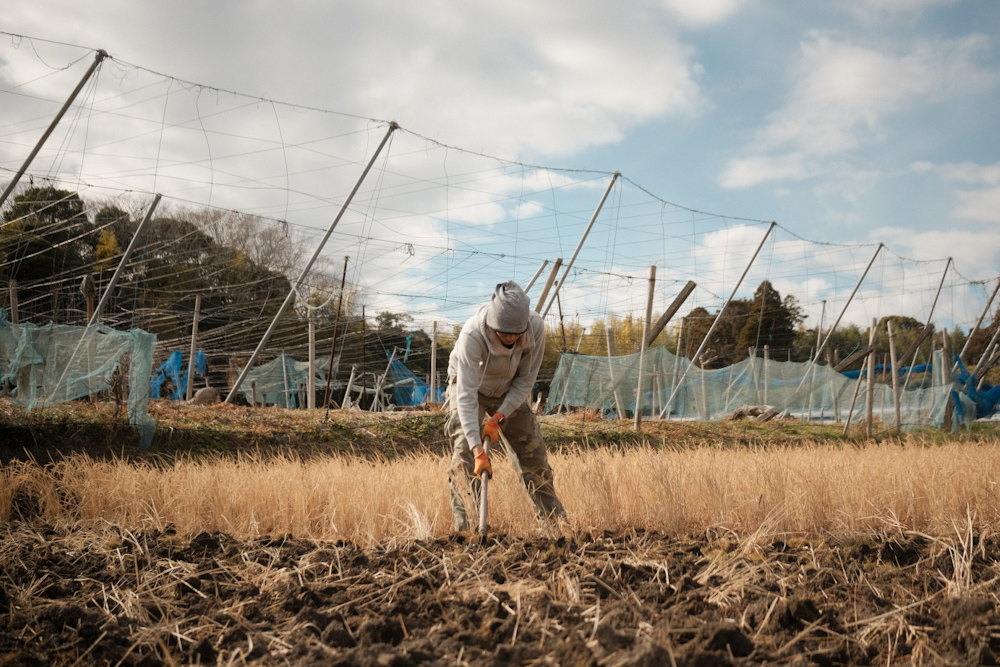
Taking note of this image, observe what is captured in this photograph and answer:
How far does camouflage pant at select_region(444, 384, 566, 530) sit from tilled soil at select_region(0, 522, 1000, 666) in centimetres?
64

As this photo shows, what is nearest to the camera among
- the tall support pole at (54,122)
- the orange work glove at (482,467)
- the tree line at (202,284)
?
the orange work glove at (482,467)

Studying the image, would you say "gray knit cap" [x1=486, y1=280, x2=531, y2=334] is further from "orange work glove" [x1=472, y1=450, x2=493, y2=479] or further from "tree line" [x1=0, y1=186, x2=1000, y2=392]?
"tree line" [x1=0, y1=186, x2=1000, y2=392]

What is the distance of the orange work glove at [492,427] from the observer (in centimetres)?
425

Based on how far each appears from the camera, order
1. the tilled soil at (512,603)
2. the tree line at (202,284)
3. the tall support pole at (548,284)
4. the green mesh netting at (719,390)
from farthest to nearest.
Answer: the tree line at (202,284)
the green mesh netting at (719,390)
the tall support pole at (548,284)
the tilled soil at (512,603)

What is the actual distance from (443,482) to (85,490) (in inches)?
109

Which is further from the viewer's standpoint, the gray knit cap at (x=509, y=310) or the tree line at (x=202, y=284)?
the tree line at (x=202, y=284)

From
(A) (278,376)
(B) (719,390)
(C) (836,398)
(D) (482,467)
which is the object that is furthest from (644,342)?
(A) (278,376)

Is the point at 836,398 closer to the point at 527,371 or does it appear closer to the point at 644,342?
the point at 644,342

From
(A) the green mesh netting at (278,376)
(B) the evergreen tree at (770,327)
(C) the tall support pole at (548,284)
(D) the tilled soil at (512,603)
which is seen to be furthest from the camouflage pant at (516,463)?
(B) the evergreen tree at (770,327)

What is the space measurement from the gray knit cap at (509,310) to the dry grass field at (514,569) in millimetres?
1032

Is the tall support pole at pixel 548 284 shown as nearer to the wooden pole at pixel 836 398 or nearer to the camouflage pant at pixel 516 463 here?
the camouflage pant at pixel 516 463

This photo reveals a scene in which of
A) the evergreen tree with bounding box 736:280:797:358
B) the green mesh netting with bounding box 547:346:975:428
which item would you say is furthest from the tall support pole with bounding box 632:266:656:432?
the evergreen tree with bounding box 736:280:797:358

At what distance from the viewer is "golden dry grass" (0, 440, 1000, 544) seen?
13.4ft

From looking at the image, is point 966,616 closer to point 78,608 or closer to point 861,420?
point 78,608
